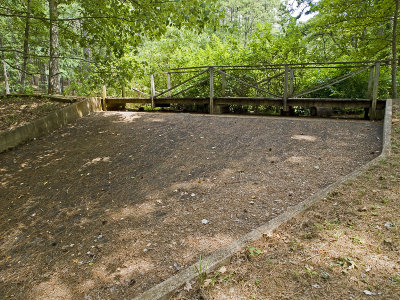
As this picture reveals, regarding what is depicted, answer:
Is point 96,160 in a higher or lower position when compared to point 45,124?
lower

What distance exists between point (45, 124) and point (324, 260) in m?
7.97

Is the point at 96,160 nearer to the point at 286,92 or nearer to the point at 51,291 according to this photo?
the point at 51,291

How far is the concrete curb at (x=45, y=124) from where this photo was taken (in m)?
6.84

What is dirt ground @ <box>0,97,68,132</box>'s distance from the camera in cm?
771

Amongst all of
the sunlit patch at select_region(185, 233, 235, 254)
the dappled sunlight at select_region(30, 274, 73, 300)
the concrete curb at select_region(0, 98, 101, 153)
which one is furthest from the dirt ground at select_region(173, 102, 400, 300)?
the concrete curb at select_region(0, 98, 101, 153)

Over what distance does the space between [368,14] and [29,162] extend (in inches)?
455

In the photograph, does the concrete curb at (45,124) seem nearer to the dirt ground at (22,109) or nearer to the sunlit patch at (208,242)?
the dirt ground at (22,109)

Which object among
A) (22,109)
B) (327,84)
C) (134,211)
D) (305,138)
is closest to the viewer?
(134,211)

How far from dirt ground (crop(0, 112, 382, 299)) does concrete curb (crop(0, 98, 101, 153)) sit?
314 mm

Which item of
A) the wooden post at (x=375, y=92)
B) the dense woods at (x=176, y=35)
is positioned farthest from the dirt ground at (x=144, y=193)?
the dense woods at (x=176, y=35)

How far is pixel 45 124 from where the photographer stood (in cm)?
782

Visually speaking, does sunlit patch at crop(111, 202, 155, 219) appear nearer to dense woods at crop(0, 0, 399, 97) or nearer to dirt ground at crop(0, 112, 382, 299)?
dirt ground at crop(0, 112, 382, 299)

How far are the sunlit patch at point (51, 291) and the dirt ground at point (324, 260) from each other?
112 cm

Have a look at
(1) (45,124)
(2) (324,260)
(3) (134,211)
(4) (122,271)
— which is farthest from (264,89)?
(4) (122,271)
